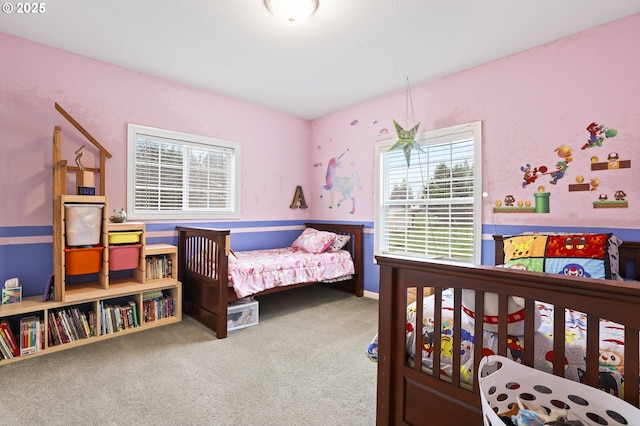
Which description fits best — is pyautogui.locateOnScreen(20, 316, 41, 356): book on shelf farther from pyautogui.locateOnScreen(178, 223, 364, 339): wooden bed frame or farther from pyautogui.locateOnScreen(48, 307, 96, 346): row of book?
pyautogui.locateOnScreen(178, 223, 364, 339): wooden bed frame

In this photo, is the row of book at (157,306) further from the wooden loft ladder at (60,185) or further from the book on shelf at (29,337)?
the book on shelf at (29,337)

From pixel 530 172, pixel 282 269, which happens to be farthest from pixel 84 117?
pixel 530 172

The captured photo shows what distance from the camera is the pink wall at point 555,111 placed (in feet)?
7.34

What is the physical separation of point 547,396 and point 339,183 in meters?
3.36

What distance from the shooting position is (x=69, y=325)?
95.6 inches

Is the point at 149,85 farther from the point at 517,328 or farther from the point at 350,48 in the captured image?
the point at 517,328

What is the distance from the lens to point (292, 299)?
3.71 metres

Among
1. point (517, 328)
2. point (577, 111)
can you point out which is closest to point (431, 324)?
point (517, 328)

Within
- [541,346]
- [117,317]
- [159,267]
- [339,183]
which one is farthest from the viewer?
[339,183]

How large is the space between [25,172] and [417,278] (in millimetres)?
3051

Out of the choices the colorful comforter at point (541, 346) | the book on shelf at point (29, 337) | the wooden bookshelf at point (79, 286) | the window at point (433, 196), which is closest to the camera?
the colorful comforter at point (541, 346)

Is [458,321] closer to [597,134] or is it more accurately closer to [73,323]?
[597,134]

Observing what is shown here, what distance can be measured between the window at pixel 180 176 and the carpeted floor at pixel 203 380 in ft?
4.01

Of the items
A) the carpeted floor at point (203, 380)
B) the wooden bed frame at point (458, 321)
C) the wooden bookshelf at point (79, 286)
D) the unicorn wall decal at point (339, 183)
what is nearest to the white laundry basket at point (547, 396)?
the wooden bed frame at point (458, 321)
